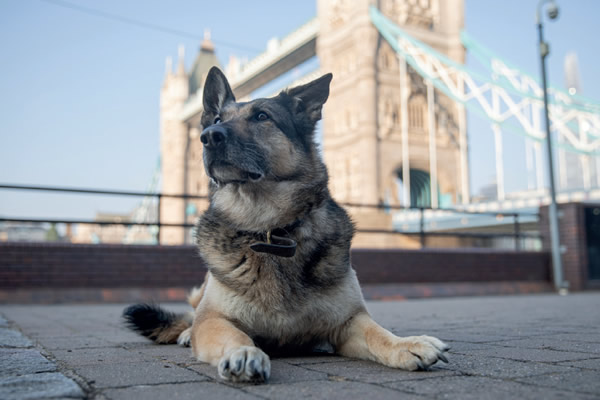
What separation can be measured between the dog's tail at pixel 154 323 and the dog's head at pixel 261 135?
1.02 m

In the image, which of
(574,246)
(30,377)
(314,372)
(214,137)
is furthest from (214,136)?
(574,246)

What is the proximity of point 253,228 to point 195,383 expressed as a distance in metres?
0.87

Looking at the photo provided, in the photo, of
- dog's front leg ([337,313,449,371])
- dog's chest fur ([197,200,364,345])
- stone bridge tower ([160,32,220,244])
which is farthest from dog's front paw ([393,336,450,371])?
stone bridge tower ([160,32,220,244])

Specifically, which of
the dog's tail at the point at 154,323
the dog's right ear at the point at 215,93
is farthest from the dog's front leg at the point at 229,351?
the dog's right ear at the point at 215,93

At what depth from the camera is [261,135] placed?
2.98 m

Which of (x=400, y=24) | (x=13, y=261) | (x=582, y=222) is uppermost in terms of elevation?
(x=400, y=24)

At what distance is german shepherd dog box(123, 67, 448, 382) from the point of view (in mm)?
2598

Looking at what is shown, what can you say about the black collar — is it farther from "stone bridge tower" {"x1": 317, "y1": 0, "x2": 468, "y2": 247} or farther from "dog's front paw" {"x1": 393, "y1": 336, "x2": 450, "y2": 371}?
"stone bridge tower" {"x1": 317, "y1": 0, "x2": 468, "y2": 247}

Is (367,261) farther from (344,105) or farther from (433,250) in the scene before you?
(344,105)

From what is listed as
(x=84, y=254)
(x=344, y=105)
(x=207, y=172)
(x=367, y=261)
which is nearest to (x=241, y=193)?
(x=207, y=172)

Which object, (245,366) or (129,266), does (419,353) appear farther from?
(129,266)

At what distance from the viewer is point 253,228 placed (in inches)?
110

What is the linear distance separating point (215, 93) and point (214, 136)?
0.70 metres

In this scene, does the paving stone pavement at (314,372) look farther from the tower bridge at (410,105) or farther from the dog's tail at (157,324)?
the tower bridge at (410,105)
